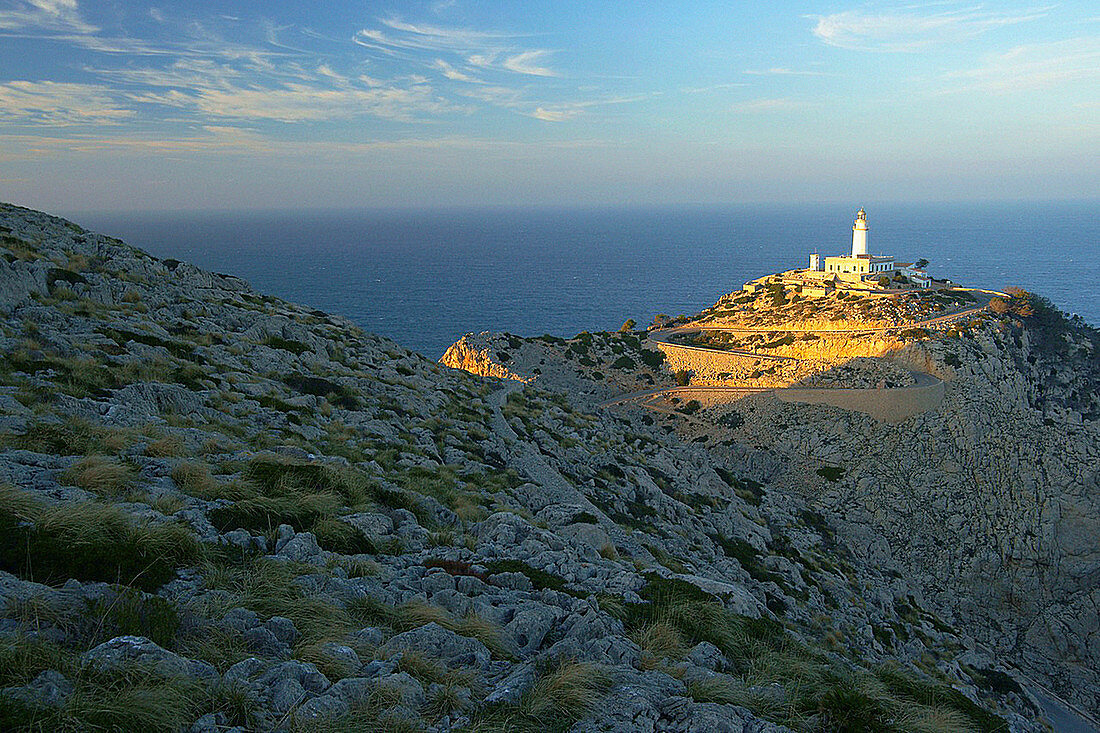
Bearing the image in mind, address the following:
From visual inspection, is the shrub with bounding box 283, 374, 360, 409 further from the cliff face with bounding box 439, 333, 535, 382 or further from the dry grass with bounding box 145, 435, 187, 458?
the cliff face with bounding box 439, 333, 535, 382

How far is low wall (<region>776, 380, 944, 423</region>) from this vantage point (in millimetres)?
46812

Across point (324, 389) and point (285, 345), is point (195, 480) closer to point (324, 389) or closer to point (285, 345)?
point (324, 389)

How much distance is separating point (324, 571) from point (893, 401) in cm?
4940

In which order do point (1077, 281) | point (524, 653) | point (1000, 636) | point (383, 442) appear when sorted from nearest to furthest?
point (524, 653) → point (383, 442) → point (1000, 636) → point (1077, 281)

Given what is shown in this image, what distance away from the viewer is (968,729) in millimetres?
6738

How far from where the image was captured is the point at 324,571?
7078 mm

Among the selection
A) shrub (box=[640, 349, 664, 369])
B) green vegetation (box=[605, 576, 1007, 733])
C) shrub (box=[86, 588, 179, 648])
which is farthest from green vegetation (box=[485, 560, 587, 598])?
shrub (box=[640, 349, 664, 369])

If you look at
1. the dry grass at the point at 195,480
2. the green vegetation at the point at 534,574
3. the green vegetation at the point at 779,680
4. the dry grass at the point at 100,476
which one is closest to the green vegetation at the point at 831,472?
the green vegetation at the point at 779,680

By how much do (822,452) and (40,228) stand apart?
4773 cm

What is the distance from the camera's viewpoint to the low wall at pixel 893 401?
154ft

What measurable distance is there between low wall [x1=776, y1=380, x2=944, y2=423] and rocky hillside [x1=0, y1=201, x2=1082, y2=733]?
89.4 ft

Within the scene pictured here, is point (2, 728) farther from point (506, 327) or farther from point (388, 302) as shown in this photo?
point (388, 302)

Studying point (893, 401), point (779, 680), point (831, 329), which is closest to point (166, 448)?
point (779, 680)

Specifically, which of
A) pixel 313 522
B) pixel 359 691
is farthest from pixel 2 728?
pixel 313 522
